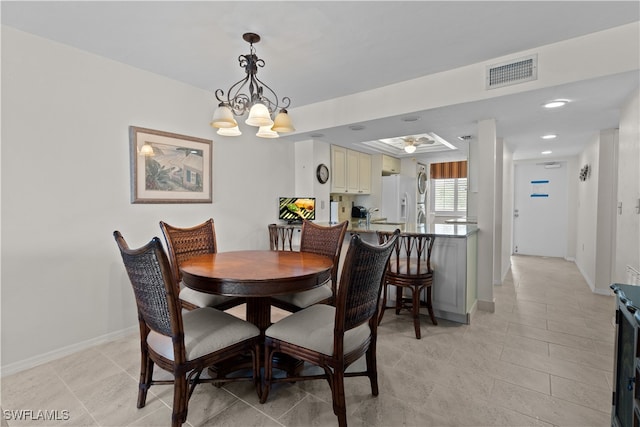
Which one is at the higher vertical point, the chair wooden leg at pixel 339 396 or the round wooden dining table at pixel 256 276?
the round wooden dining table at pixel 256 276

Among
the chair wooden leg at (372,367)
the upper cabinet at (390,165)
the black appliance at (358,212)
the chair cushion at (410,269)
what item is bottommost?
the chair wooden leg at (372,367)

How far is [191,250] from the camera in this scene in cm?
255

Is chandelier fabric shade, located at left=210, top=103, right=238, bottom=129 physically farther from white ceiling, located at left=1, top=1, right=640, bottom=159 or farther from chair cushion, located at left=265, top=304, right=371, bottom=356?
chair cushion, located at left=265, top=304, right=371, bottom=356

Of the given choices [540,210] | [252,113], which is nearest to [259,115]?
[252,113]

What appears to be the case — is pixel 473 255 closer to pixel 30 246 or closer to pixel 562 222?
pixel 30 246

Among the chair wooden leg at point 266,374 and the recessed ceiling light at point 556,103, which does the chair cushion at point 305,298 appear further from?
Answer: the recessed ceiling light at point 556,103

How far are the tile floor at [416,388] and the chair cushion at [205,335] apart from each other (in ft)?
Result: 1.41

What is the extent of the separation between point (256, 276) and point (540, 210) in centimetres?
682

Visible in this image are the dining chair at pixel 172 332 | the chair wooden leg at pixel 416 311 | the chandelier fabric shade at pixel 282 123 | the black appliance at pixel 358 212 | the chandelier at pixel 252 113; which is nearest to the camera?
the dining chair at pixel 172 332

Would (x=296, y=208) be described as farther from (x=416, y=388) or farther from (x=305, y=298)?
(x=416, y=388)

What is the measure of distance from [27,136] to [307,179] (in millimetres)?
2918

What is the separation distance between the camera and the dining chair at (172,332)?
1.41 m

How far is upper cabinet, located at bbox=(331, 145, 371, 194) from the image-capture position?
4895 mm

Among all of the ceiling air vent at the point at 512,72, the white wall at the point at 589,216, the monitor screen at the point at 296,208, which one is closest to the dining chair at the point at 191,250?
the monitor screen at the point at 296,208
